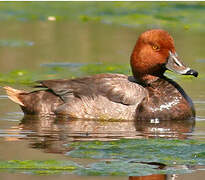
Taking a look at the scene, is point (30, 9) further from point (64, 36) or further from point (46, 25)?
point (64, 36)

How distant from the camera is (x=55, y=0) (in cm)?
2717

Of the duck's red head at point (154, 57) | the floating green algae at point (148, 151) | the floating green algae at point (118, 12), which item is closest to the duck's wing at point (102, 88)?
the duck's red head at point (154, 57)

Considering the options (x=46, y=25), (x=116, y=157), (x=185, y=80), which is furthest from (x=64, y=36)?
(x=116, y=157)

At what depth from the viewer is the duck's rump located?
38.6ft

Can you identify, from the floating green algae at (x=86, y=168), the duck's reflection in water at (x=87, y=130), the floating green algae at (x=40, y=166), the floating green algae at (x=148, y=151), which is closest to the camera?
the floating green algae at (x=86, y=168)

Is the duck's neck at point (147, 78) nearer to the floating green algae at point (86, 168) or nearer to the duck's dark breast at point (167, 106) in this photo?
the duck's dark breast at point (167, 106)

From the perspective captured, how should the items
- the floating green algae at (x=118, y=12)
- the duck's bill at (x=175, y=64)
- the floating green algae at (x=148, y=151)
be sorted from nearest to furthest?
the floating green algae at (x=148, y=151) → the duck's bill at (x=175, y=64) → the floating green algae at (x=118, y=12)

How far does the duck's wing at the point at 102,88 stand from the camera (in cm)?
1174

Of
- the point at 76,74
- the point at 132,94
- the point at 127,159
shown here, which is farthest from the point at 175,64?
the point at 76,74

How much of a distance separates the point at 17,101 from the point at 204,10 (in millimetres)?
12556

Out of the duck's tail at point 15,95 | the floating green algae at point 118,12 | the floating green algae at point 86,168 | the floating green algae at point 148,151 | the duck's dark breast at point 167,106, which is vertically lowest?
the floating green algae at point 86,168

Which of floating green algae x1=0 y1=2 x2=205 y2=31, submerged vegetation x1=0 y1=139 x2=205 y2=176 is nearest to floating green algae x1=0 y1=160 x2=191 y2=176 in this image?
submerged vegetation x1=0 y1=139 x2=205 y2=176

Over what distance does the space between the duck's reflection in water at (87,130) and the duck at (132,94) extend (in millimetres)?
140

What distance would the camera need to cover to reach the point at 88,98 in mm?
11922
